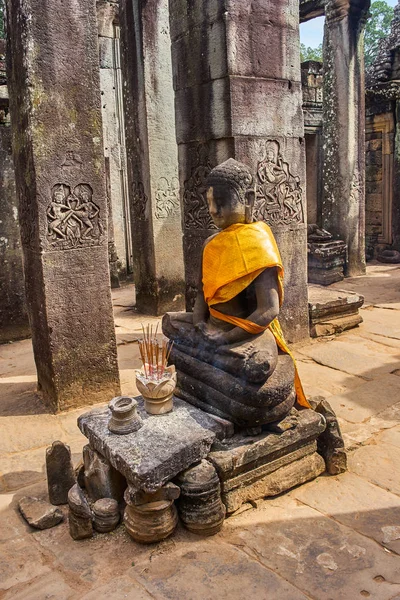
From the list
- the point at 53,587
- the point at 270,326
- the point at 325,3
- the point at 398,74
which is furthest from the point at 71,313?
the point at 398,74

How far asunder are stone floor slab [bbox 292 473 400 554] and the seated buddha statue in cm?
46

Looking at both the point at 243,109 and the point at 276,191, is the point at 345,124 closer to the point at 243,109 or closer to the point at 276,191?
the point at 276,191

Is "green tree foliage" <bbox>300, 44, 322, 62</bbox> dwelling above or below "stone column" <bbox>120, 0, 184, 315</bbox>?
above

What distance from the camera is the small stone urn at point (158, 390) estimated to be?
9.99ft

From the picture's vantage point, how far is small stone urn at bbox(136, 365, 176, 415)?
3.04 meters

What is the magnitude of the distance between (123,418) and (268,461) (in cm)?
83

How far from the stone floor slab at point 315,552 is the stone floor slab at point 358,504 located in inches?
2.4

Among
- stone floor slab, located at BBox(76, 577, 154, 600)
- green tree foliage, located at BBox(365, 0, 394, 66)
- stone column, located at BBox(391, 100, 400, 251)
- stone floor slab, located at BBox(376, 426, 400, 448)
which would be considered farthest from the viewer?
green tree foliage, located at BBox(365, 0, 394, 66)

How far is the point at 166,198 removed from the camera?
7801mm

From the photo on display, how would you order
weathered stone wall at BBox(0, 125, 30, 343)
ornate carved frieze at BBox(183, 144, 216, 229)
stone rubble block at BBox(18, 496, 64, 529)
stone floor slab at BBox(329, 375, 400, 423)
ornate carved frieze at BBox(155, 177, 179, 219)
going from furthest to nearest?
ornate carved frieze at BBox(155, 177, 179, 219), weathered stone wall at BBox(0, 125, 30, 343), ornate carved frieze at BBox(183, 144, 216, 229), stone floor slab at BBox(329, 375, 400, 423), stone rubble block at BBox(18, 496, 64, 529)

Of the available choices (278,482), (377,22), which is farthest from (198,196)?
(377,22)

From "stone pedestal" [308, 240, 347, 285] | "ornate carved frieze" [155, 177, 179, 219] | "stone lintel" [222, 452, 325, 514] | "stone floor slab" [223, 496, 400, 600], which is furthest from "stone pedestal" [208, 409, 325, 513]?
"stone pedestal" [308, 240, 347, 285]

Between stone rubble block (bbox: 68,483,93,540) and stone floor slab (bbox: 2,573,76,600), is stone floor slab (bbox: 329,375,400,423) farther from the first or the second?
stone floor slab (bbox: 2,573,76,600)

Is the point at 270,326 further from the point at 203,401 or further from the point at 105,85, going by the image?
the point at 105,85
